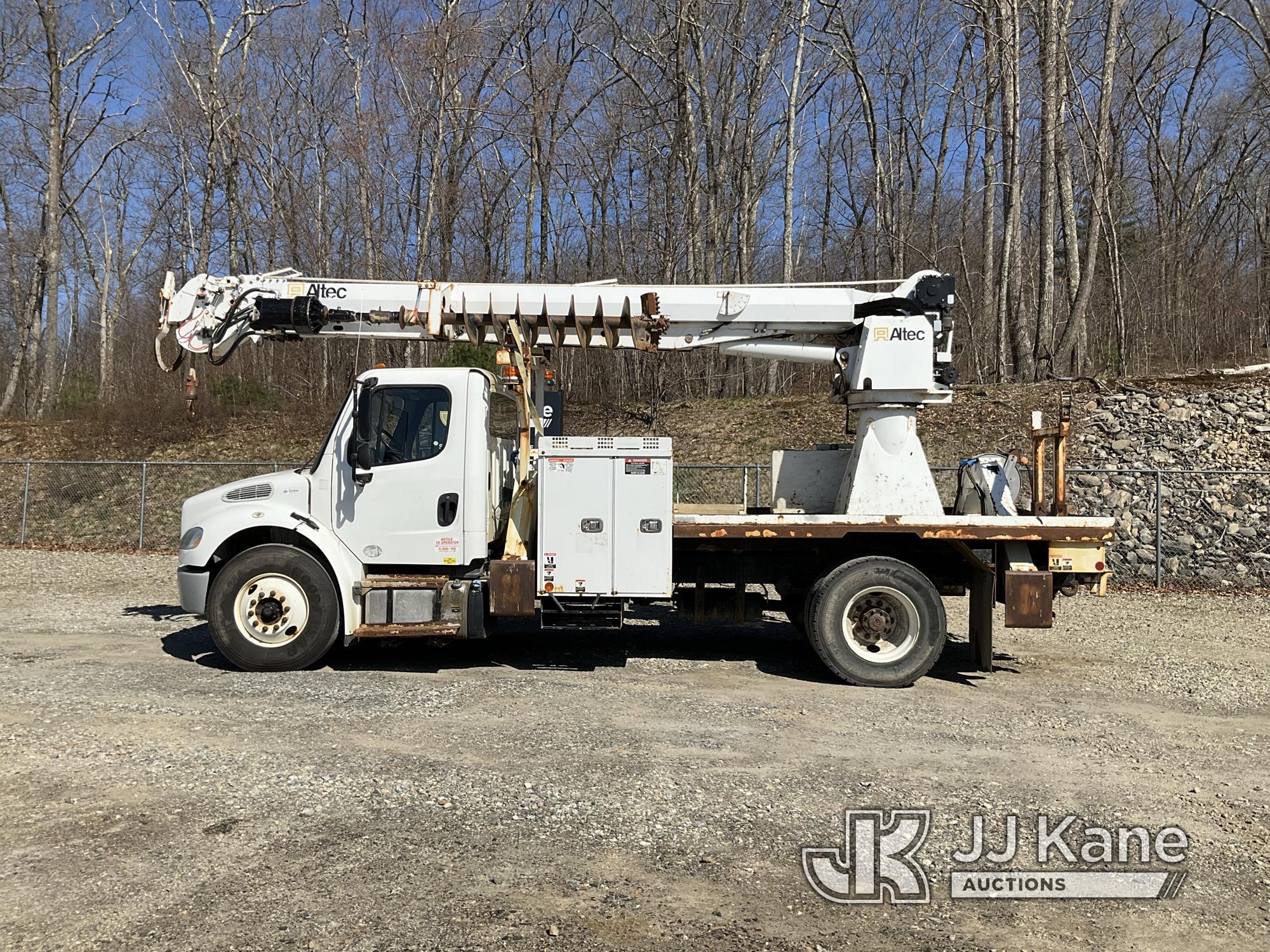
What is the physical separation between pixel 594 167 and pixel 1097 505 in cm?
1837

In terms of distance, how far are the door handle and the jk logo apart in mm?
4278

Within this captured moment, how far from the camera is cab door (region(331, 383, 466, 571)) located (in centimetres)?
777

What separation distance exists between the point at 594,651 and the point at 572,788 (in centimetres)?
391

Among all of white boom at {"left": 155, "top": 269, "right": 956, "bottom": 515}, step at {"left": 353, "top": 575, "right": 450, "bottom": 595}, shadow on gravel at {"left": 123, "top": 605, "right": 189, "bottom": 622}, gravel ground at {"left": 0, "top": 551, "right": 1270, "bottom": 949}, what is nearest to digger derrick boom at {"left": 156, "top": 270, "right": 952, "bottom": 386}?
white boom at {"left": 155, "top": 269, "right": 956, "bottom": 515}

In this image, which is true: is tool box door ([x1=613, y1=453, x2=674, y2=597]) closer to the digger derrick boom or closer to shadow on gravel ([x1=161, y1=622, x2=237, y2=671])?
the digger derrick boom

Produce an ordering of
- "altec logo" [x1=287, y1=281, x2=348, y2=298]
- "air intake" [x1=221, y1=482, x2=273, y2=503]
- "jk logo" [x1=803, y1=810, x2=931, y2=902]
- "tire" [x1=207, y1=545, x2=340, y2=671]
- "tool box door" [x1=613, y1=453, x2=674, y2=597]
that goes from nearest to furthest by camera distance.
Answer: "jk logo" [x1=803, y1=810, x2=931, y2=902], "tool box door" [x1=613, y1=453, x2=674, y2=597], "tire" [x1=207, y1=545, x2=340, y2=671], "air intake" [x1=221, y1=482, x2=273, y2=503], "altec logo" [x1=287, y1=281, x2=348, y2=298]

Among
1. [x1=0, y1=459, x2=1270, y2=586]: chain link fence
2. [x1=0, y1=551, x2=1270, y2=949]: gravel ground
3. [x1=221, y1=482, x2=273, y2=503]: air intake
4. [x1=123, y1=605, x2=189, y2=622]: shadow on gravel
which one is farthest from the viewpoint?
[x1=0, y1=459, x2=1270, y2=586]: chain link fence

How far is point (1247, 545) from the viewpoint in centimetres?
1441

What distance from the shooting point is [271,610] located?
768 centimetres

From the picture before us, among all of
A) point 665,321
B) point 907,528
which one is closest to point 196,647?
point 665,321

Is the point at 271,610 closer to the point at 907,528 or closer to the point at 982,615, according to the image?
the point at 907,528

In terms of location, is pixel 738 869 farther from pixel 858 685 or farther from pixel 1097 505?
pixel 1097 505

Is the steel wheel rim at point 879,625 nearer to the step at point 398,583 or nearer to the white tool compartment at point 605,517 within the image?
the white tool compartment at point 605,517

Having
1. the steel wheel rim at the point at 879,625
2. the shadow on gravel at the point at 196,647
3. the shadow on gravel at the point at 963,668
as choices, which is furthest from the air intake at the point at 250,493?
the shadow on gravel at the point at 963,668
